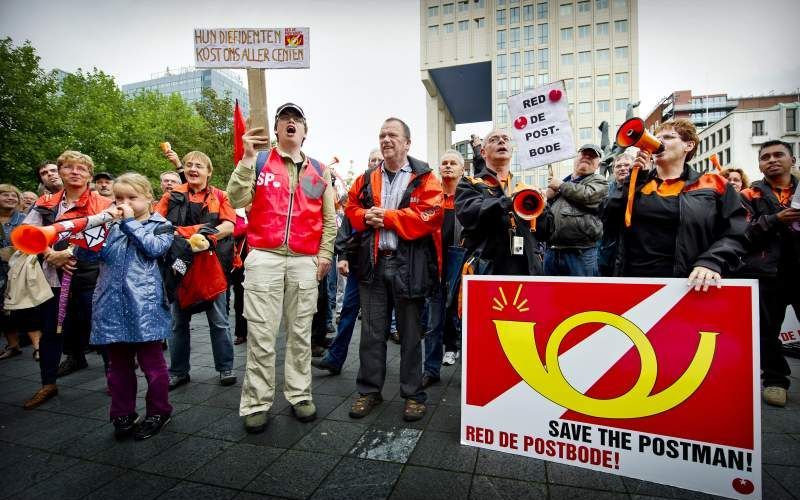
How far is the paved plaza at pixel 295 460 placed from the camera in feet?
6.42

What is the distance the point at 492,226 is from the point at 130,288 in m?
2.62

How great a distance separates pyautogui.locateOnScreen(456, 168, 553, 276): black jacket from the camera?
2.77 meters

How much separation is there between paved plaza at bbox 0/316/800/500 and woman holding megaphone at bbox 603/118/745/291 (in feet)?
4.05

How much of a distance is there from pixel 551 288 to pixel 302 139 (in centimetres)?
217

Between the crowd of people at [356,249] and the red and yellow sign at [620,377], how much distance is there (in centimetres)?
23

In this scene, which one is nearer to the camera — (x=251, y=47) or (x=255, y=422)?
(x=255, y=422)

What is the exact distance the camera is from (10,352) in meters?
4.91

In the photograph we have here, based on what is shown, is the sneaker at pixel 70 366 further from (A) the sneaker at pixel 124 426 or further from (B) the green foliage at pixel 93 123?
(B) the green foliage at pixel 93 123

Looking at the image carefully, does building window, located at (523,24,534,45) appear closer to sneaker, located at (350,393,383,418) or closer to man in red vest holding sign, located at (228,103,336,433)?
man in red vest holding sign, located at (228,103,336,433)

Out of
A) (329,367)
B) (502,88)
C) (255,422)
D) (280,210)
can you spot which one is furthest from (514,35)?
(255,422)

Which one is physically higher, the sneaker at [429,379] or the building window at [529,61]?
the building window at [529,61]

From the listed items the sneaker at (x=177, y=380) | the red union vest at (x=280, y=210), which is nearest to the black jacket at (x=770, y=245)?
the red union vest at (x=280, y=210)

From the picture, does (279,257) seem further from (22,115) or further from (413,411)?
(22,115)

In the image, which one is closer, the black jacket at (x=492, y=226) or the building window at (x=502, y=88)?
the black jacket at (x=492, y=226)
